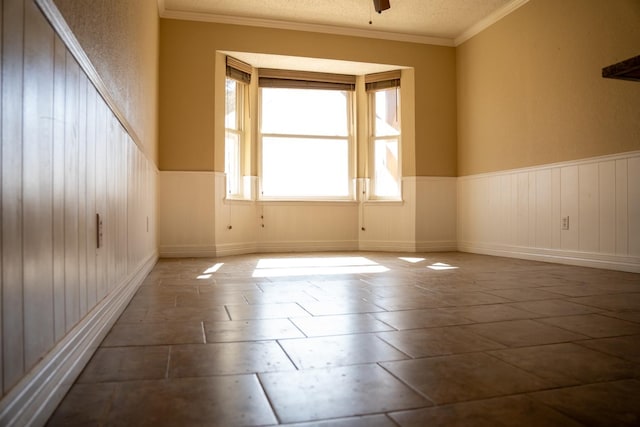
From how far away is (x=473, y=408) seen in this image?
110 centimetres

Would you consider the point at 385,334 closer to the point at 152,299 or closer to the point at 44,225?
the point at 44,225

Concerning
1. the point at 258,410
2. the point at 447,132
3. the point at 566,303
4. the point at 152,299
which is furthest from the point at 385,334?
the point at 447,132

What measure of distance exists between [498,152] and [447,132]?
0.95 m

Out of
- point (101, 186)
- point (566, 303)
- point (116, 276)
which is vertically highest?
point (101, 186)

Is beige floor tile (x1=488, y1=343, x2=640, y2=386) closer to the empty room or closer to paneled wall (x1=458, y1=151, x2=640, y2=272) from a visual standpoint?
the empty room

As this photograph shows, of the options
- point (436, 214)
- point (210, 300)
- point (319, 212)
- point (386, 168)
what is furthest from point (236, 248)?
point (210, 300)

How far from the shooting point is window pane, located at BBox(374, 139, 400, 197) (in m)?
6.32

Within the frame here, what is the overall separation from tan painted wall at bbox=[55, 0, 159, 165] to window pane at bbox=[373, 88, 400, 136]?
3.15 meters

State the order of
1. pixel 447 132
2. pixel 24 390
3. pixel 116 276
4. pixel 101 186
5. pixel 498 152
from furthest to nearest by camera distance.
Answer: pixel 447 132
pixel 498 152
pixel 116 276
pixel 101 186
pixel 24 390

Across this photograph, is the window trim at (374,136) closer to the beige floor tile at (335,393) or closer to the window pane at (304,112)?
the window pane at (304,112)

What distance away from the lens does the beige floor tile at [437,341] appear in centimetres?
158

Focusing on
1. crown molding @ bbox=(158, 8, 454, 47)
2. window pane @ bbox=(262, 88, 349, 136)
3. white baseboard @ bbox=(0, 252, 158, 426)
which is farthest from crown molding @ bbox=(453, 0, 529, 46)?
white baseboard @ bbox=(0, 252, 158, 426)

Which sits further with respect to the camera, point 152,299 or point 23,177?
point 152,299

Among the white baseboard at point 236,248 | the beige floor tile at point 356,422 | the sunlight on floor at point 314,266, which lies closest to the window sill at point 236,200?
the white baseboard at point 236,248
